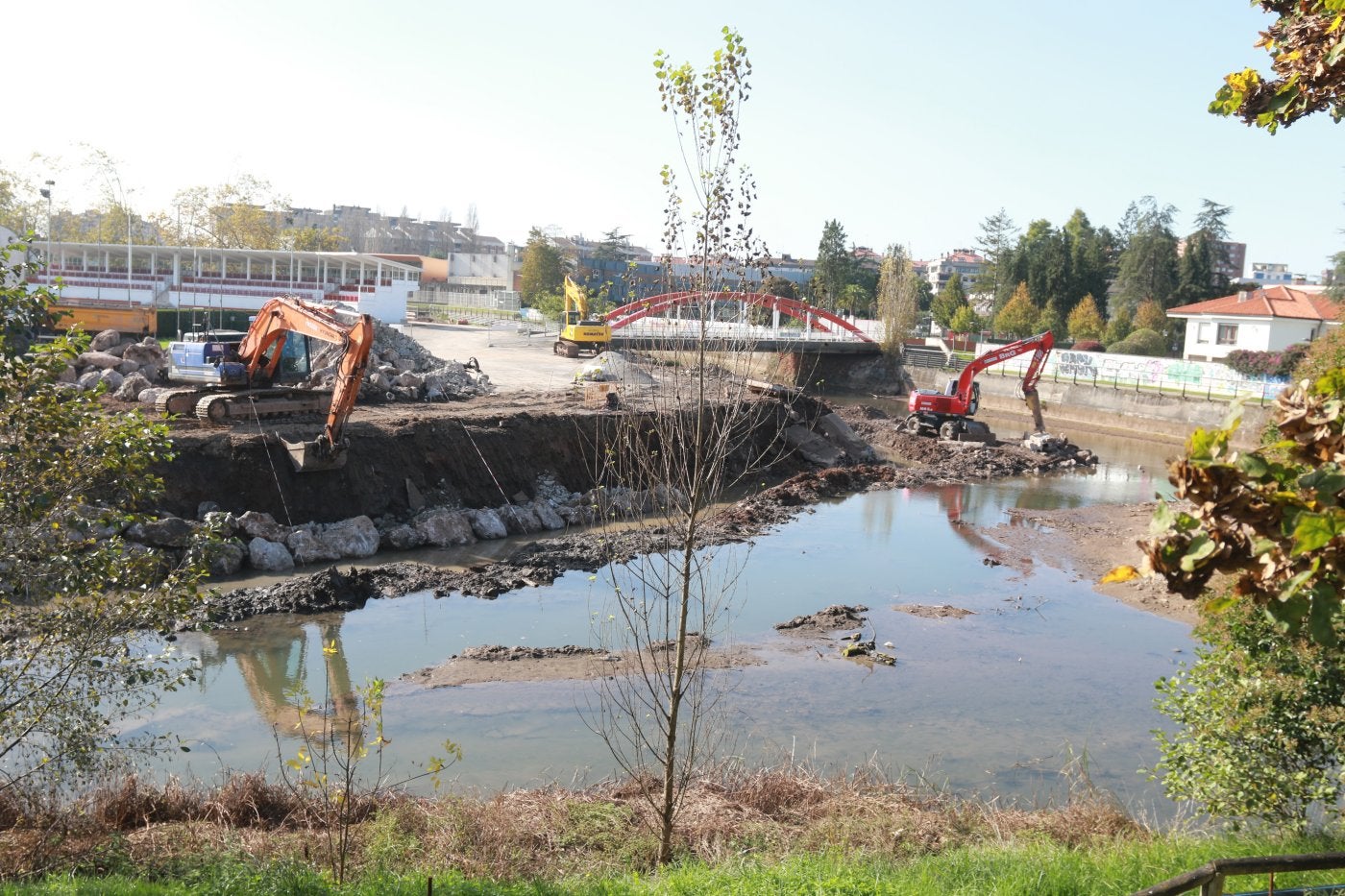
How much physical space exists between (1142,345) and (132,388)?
50.1 metres

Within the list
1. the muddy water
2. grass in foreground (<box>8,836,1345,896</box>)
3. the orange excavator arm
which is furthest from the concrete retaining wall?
grass in foreground (<box>8,836,1345,896</box>)

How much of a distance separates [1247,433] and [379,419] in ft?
103

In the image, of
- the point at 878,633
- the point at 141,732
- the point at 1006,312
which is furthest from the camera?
the point at 1006,312

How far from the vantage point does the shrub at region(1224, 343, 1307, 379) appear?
42.2 meters

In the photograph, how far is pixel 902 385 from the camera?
57.4 meters

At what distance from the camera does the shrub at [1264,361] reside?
4222 centimetres

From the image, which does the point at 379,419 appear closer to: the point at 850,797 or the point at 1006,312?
the point at 850,797

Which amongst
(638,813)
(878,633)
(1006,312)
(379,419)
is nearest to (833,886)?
(638,813)

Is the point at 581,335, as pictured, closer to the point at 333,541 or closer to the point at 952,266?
the point at 333,541

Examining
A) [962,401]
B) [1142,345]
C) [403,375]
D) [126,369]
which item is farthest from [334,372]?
[1142,345]

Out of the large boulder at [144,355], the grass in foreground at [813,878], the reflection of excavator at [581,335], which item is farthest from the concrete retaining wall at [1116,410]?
the large boulder at [144,355]

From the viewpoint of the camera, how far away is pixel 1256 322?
49.2 metres

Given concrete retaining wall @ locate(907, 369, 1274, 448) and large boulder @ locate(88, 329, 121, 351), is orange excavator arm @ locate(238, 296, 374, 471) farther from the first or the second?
concrete retaining wall @ locate(907, 369, 1274, 448)

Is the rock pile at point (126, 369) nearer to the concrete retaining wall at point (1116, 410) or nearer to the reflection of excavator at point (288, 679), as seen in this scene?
the reflection of excavator at point (288, 679)
